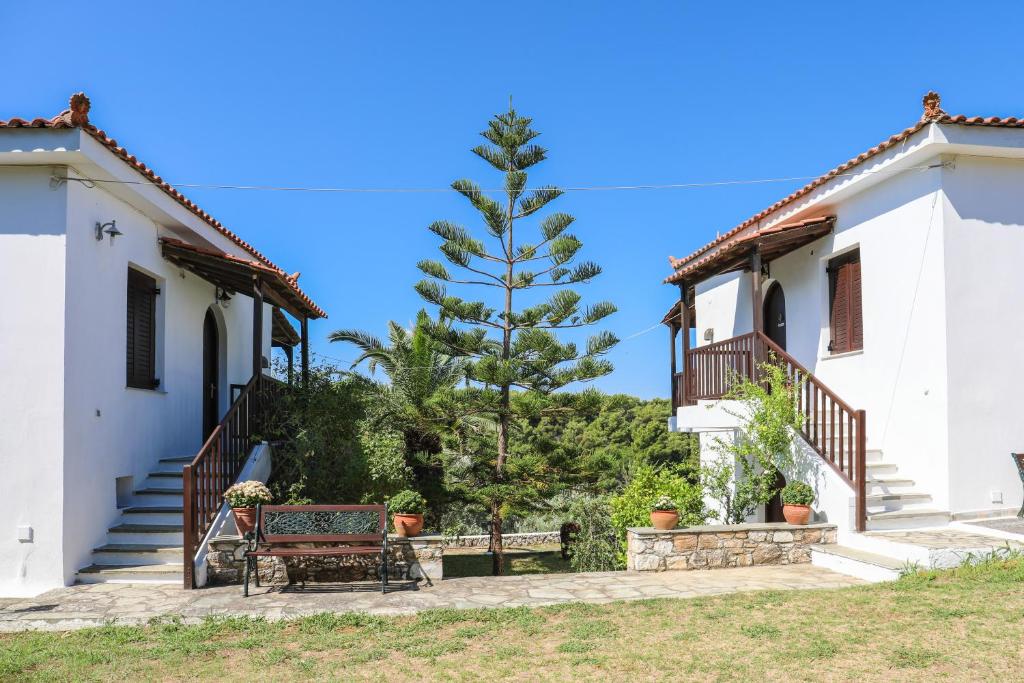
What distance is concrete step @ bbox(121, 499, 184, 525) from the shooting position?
327 inches

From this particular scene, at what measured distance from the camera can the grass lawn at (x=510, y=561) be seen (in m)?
12.4

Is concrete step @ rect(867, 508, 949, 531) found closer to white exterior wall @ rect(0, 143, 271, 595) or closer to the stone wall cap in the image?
the stone wall cap

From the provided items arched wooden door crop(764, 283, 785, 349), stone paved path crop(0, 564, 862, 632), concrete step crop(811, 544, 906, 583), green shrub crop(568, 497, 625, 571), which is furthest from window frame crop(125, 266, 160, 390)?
arched wooden door crop(764, 283, 785, 349)

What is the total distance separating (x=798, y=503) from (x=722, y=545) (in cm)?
103

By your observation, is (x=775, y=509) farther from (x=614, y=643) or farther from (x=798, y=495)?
(x=614, y=643)

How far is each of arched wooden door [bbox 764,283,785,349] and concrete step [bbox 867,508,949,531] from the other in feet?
14.5

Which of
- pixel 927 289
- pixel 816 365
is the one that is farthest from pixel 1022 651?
pixel 816 365

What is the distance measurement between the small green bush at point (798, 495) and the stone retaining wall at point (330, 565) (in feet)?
12.9

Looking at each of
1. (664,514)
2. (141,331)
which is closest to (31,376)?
(141,331)

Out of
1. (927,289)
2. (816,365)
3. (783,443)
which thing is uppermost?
(927,289)

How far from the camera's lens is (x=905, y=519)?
8.16 metres

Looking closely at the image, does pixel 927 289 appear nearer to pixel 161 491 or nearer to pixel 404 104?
pixel 404 104

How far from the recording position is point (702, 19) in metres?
11.6

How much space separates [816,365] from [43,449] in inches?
391
